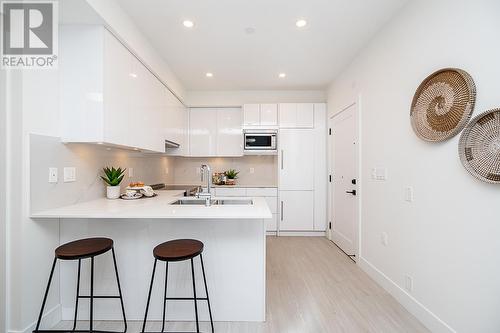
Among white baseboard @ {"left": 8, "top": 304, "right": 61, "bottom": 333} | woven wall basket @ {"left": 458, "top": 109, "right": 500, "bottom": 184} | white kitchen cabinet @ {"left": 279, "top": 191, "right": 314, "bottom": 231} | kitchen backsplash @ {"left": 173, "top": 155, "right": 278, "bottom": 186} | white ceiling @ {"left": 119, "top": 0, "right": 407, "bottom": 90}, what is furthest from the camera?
kitchen backsplash @ {"left": 173, "top": 155, "right": 278, "bottom": 186}

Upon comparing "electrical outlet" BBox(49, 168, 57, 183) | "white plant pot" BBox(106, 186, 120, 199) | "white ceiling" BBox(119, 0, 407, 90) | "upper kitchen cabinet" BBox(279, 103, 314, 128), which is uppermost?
"white ceiling" BBox(119, 0, 407, 90)

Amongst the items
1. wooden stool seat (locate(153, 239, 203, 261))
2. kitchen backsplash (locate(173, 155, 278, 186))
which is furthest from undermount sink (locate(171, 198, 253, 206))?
kitchen backsplash (locate(173, 155, 278, 186))

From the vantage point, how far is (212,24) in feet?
7.26

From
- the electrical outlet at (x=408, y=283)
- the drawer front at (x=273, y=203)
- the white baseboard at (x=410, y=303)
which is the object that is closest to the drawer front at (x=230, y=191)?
the drawer front at (x=273, y=203)

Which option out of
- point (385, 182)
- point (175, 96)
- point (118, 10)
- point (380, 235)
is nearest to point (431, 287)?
point (380, 235)

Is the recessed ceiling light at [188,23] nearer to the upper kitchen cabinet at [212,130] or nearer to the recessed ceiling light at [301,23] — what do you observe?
the recessed ceiling light at [301,23]

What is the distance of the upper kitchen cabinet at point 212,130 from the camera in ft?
13.8

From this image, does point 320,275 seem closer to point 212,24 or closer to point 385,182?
point 385,182

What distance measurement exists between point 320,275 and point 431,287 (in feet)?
3.54

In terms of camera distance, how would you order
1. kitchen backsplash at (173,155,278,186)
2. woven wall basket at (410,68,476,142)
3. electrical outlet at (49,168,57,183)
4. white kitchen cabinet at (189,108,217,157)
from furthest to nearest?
kitchen backsplash at (173,155,278,186) → white kitchen cabinet at (189,108,217,157) → electrical outlet at (49,168,57,183) → woven wall basket at (410,68,476,142)

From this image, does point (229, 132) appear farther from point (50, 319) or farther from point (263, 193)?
point (50, 319)

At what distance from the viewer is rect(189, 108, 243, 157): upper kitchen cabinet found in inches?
166

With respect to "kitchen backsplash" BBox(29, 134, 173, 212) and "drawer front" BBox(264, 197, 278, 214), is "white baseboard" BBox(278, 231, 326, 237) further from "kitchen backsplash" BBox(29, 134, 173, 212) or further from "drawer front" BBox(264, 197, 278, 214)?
"kitchen backsplash" BBox(29, 134, 173, 212)

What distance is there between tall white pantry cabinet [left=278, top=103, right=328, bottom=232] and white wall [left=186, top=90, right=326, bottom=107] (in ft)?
0.77
